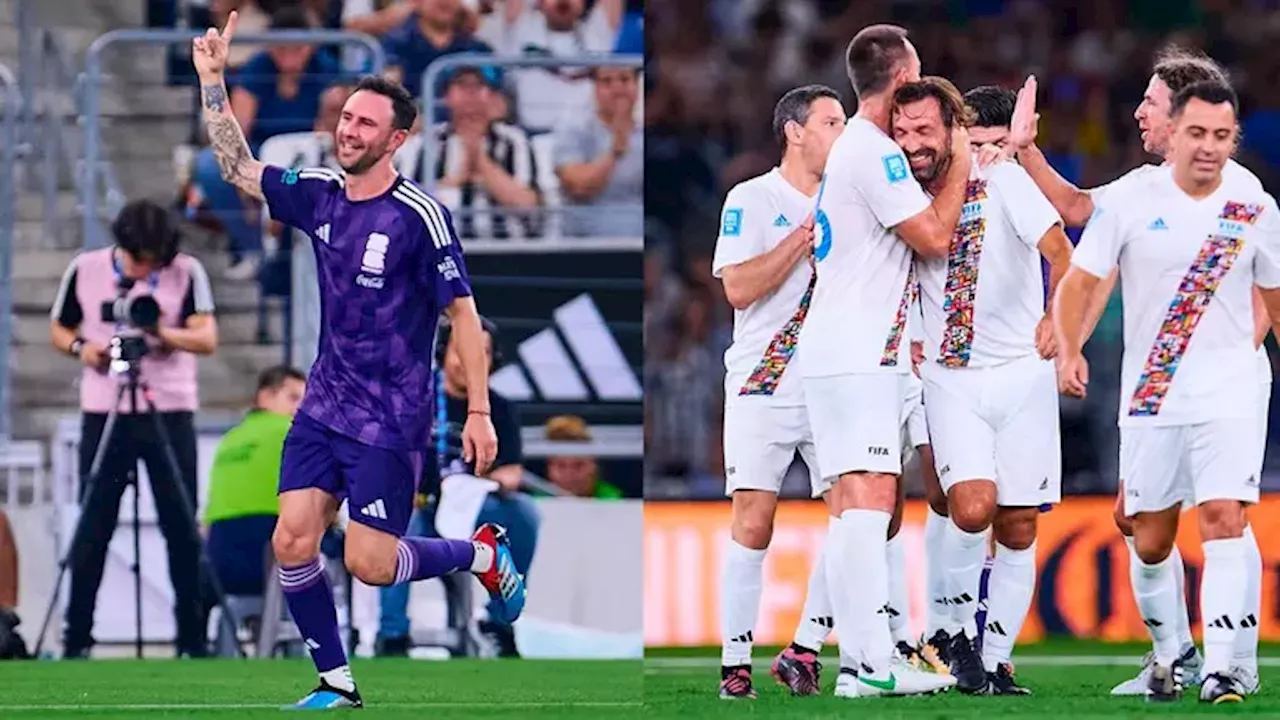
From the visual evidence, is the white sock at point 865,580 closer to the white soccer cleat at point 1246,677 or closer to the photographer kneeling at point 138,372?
the white soccer cleat at point 1246,677

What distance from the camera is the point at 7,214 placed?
14.2 m

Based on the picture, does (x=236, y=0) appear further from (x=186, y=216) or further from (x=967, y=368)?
(x=967, y=368)

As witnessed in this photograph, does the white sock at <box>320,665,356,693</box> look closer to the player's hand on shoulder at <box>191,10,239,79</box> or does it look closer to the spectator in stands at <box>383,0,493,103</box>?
the player's hand on shoulder at <box>191,10,239,79</box>

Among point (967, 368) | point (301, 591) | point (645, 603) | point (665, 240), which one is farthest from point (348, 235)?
point (665, 240)

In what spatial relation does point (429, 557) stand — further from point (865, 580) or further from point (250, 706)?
point (865, 580)

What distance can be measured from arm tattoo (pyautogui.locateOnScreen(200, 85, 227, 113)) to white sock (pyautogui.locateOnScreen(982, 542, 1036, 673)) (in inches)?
131

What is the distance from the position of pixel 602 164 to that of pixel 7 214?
347 cm

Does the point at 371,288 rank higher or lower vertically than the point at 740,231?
lower

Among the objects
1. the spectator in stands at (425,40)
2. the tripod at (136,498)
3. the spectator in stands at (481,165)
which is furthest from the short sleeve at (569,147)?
the tripod at (136,498)

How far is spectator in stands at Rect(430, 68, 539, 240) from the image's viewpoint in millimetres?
14125

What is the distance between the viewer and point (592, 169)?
14.2m

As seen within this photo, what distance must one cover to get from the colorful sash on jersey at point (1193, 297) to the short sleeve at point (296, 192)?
293 centimetres

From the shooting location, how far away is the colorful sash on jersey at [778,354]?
9289 millimetres

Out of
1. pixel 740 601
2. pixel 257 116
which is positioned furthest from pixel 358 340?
pixel 257 116
